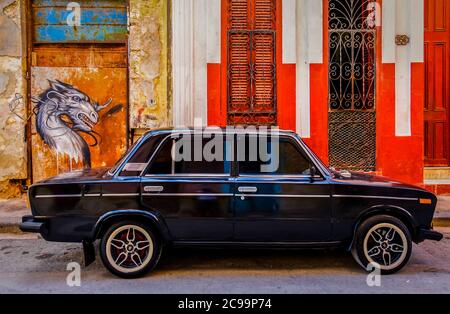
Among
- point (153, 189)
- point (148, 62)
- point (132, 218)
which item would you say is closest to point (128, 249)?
point (132, 218)

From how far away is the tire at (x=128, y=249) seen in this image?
5.10 meters

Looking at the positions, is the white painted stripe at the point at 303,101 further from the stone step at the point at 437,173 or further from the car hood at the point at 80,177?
the car hood at the point at 80,177

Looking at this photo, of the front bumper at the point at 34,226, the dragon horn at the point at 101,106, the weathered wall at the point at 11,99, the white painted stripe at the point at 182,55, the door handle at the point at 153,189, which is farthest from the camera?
the dragon horn at the point at 101,106

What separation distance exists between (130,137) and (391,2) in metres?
5.88

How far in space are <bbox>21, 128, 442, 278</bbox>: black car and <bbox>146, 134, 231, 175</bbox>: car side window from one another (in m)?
0.01

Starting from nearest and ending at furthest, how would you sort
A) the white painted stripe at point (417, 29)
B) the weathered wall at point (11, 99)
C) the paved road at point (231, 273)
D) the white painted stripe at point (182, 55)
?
the paved road at point (231, 273), the weathered wall at point (11, 99), the white painted stripe at point (182, 55), the white painted stripe at point (417, 29)

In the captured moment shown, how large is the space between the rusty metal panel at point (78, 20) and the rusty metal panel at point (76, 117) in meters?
0.65

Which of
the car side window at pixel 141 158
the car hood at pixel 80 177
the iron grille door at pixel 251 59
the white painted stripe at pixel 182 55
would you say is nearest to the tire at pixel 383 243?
the car side window at pixel 141 158

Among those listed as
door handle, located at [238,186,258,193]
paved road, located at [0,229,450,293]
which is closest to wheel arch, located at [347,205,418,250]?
paved road, located at [0,229,450,293]

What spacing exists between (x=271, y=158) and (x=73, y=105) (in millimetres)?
5627

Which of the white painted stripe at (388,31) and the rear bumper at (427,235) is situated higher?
the white painted stripe at (388,31)

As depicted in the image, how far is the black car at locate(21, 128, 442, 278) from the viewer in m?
5.12

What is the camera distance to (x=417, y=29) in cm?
952
